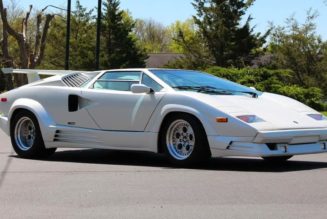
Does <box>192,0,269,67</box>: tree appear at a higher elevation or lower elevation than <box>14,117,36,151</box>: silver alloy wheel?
higher

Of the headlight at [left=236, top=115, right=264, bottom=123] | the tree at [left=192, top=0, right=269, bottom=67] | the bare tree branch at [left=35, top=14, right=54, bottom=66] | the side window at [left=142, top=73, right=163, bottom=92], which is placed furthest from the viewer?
the tree at [left=192, top=0, right=269, bottom=67]

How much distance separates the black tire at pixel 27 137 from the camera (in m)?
10.2

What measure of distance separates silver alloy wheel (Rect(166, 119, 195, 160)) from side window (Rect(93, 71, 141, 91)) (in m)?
0.99

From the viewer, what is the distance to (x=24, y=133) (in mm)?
10422

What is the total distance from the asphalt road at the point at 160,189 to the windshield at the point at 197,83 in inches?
42.0

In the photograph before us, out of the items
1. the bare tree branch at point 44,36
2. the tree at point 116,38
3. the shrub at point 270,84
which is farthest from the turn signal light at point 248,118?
the tree at point 116,38

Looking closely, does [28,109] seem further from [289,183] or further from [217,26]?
[217,26]

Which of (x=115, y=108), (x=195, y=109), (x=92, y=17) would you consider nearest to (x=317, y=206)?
(x=195, y=109)

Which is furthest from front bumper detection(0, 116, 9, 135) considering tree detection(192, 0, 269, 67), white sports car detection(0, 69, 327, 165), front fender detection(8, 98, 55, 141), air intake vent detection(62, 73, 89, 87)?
tree detection(192, 0, 269, 67)

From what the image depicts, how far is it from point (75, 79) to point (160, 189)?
3731mm

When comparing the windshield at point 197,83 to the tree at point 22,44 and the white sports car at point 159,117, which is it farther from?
the tree at point 22,44

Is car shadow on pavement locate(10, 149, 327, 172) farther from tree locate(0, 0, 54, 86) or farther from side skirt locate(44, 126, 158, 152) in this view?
tree locate(0, 0, 54, 86)

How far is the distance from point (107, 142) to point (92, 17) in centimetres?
4580

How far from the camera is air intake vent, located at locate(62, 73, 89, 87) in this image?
10016 mm
